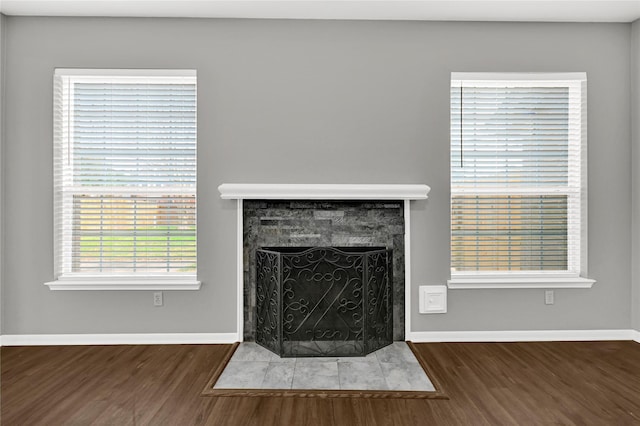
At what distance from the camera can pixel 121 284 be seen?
116 inches

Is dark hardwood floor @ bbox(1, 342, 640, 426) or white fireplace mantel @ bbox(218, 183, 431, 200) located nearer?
dark hardwood floor @ bbox(1, 342, 640, 426)

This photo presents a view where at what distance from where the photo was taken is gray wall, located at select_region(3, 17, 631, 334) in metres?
2.98

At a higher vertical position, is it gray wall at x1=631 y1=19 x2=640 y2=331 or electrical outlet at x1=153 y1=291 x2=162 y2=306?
gray wall at x1=631 y1=19 x2=640 y2=331

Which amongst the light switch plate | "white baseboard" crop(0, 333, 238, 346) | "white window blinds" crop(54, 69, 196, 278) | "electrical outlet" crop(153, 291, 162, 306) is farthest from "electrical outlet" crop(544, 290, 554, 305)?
"electrical outlet" crop(153, 291, 162, 306)

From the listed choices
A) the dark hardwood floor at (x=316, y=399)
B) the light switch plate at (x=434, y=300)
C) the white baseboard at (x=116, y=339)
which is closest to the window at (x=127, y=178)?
the white baseboard at (x=116, y=339)

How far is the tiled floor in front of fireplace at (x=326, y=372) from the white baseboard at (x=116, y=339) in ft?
1.02

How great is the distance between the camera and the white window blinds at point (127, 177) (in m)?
3.04

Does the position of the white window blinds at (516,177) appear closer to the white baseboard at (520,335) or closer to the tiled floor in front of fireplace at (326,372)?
the white baseboard at (520,335)

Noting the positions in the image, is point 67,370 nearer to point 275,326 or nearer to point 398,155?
point 275,326

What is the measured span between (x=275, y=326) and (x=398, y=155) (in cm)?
163

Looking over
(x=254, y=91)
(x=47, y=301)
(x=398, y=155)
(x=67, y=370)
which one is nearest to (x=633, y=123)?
(x=398, y=155)

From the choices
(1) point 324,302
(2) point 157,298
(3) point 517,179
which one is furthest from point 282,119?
(3) point 517,179

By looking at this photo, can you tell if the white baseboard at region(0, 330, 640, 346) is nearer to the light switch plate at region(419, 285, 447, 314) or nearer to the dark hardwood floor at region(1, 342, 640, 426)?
the dark hardwood floor at region(1, 342, 640, 426)

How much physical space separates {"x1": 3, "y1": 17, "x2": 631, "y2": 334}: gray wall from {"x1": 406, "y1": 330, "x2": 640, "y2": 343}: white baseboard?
0.18 feet
